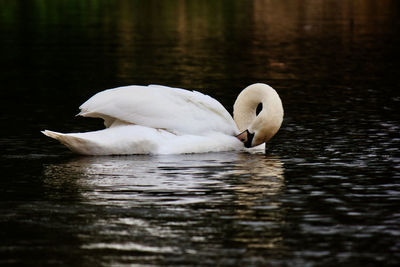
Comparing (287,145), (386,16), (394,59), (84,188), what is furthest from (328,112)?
(386,16)

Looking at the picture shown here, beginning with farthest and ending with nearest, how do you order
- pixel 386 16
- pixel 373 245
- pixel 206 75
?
pixel 386 16, pixel 206 75, pixel 373 245

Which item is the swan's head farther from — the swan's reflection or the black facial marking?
the swan's reflection

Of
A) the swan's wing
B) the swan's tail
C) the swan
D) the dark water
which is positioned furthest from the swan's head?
the swan's tail

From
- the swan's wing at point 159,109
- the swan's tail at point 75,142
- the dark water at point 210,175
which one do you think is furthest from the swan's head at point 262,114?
the swan's tail at point 75,142

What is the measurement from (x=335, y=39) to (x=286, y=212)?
28.6 metres

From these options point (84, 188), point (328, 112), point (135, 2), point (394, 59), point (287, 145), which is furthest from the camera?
point (135, 2)

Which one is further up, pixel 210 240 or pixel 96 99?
pixel 96 99

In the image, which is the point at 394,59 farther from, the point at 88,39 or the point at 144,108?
the point at 144,108

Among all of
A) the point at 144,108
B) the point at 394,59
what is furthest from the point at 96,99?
the point at 394,59

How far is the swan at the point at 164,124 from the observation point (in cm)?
1494

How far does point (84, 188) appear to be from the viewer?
1259 centimetres

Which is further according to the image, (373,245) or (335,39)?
(335,39)

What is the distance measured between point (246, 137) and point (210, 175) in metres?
2.24

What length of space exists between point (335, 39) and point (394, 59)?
7.33 m
